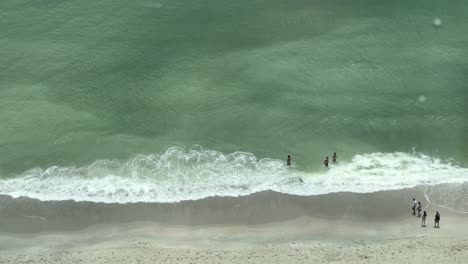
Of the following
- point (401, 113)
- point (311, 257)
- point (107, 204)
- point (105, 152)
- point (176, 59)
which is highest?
point (176, 59)

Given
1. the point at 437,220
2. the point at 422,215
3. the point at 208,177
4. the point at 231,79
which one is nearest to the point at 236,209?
the point at 208,177

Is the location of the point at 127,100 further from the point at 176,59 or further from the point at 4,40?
the point at 4,40

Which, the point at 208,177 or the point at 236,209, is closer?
the point at 236,209

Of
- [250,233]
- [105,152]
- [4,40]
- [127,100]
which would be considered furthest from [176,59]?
[250,233]

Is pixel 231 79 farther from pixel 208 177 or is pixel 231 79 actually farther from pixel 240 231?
pixel 240 231

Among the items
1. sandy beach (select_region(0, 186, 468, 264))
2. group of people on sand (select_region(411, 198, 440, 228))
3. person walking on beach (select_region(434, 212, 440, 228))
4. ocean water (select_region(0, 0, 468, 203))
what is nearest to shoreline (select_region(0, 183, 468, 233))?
sandy beach (select_region(0, 186, 468, 264))

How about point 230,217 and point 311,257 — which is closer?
point 311,257
